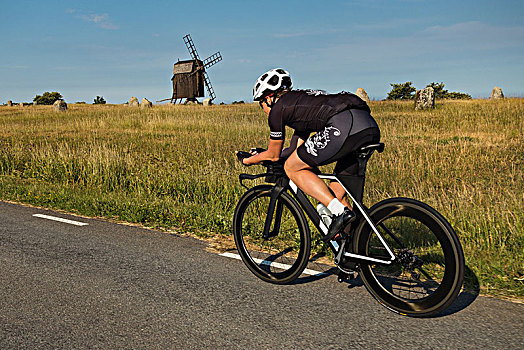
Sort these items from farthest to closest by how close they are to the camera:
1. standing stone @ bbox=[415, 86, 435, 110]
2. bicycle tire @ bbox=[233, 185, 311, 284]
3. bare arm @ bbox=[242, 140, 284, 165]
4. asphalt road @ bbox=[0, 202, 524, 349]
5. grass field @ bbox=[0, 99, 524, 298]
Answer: standing stone @ bbox=[415, 86, 435, 110], grass field @ bbox=[0, 99, 524, 298], bicycle tire @ bbox=[233, 185, 311, 284], bare arm @ bbox=[242, 140, 284, 165], asphalt road @ bbox=[0, 202, 524, 349]

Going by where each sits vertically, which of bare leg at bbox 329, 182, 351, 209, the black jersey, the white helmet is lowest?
bare leg at bbox 329, 182, 351, 209

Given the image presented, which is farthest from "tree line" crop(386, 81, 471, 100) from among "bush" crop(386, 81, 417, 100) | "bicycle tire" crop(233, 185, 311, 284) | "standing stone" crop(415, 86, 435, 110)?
"bicycle tire" crop(233, 185, 311, 284)

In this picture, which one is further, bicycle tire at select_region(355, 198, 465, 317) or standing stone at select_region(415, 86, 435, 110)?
standing stone at select_region(415, 86, 435, 110)

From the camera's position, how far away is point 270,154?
4316 millimetres

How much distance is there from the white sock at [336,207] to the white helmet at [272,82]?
122cm

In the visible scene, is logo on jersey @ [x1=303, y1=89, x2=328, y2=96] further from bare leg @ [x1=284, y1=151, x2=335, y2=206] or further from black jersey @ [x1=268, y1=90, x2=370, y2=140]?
bare leg @ [x1=284, y1=151, x2=335, y2=206]

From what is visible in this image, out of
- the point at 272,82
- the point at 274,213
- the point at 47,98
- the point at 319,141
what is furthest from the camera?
the point at 47,98

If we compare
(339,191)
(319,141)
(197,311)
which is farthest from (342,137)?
(197,311)

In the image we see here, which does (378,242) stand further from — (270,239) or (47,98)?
(47,98)

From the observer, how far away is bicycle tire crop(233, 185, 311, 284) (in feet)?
14.4

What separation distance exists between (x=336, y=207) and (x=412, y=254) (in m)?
0.75

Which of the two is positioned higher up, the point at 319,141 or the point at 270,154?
the point at 319,141

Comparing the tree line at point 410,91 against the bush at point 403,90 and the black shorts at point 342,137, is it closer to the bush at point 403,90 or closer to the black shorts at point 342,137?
the bush at point 403,90

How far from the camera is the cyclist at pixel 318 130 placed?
3.95 meters
